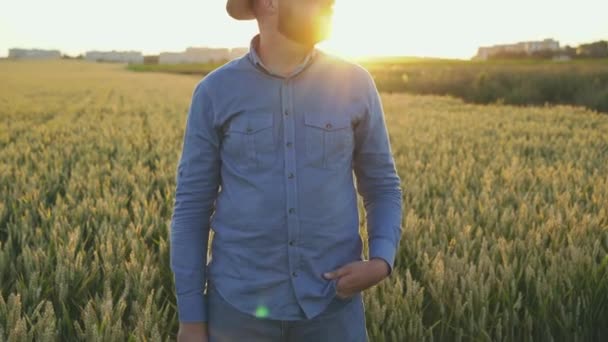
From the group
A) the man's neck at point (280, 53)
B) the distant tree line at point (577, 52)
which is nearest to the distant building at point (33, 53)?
the distant tree line at point (577, 52)

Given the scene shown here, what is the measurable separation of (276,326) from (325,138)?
513mm

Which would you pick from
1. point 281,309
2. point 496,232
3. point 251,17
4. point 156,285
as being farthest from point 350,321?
point 496,232

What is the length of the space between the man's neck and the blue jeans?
0.63 metres

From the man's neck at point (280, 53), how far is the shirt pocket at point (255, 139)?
0.44 ft

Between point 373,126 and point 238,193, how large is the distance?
42 centimetres

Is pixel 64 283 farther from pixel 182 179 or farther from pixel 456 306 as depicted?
pixel 456 306

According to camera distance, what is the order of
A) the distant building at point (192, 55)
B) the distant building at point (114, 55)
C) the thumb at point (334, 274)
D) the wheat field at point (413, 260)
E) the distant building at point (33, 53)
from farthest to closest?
the distant building at point (114, 55), the distant building at point (33, 53), the distant building at point (192, 55), the wheat field at point (413, 260), the thumb at point (334, 274)

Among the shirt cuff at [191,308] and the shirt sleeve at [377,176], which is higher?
the shirt sleeve at [377,176]

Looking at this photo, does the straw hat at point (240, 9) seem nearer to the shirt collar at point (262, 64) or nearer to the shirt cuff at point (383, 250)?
the shirt collar at point (262, 64)

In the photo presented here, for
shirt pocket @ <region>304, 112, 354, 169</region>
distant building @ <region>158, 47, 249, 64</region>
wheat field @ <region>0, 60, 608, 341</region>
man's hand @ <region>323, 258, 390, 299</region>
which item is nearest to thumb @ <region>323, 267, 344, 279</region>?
man's hand @ <region>323, 258, 390, 299</region>

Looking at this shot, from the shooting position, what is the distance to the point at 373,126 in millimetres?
1575

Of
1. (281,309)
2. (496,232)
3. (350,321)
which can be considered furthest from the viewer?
(496,232)

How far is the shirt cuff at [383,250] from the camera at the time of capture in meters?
1.49

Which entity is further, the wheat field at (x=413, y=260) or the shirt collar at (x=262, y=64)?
the wheat field at (x=413, y=260)
